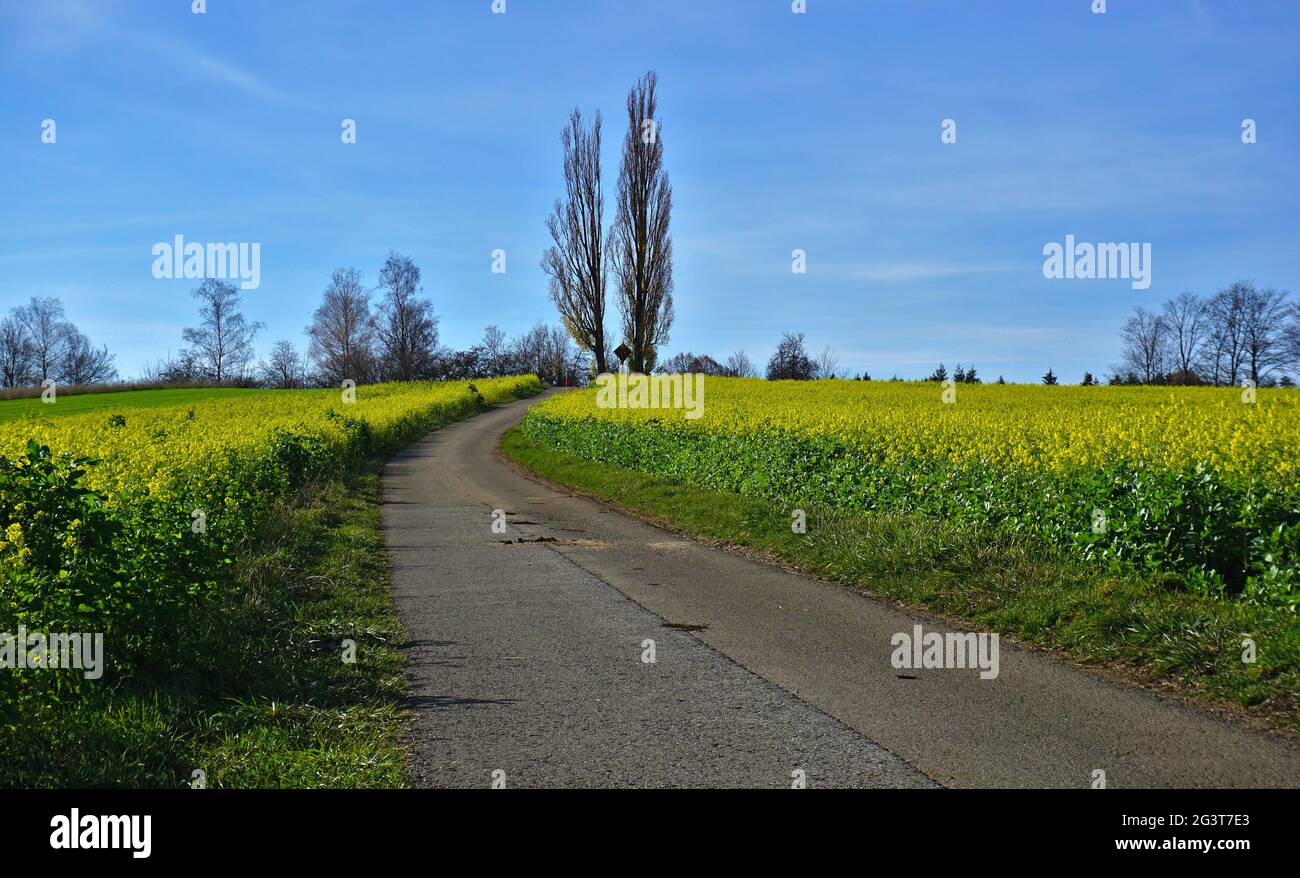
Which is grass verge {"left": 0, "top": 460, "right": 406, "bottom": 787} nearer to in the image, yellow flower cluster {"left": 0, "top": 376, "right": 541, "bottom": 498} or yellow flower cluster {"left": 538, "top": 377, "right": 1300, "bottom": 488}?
yellow flower cluster {"left": 0, "top": 376, "right": 541, "bottom": 498}

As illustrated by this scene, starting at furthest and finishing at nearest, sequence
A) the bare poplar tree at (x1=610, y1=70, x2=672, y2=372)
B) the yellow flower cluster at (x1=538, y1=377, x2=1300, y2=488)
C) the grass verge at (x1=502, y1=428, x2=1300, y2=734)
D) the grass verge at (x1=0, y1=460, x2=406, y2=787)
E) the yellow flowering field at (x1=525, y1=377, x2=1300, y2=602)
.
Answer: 1. the bare poplar tree at (x1=610, y1=70, x2=672, y2=372)
2. the yellow flower cluster at (x1=538, y1=377, x2=1300, y2=488)
3. the yellow flowering field at (x1=525, y1=377, x2=1300, y2=602)
4. the grass verge at (x1=502, y1=428, x2=1300, y2=734)
5. the grass verge at (x1=0, y1=460, x2=406, y2=787)

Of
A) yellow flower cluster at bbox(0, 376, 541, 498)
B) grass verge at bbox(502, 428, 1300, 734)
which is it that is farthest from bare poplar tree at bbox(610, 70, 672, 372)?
grass verge at bbox(502, 428, 1300, 734)

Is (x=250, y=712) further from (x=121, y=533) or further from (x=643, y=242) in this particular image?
(x=643, y=242)

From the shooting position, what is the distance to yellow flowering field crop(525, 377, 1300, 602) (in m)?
8.82

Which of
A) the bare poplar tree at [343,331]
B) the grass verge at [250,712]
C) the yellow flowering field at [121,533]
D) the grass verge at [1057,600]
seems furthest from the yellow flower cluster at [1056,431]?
the bare poplar tree at [343,331]

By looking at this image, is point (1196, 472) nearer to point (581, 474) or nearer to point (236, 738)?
point (236, 738)

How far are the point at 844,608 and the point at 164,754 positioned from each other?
21.5ft

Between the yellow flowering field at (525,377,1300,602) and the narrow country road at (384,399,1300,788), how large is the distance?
8.21 ft

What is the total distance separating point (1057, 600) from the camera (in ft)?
28.2

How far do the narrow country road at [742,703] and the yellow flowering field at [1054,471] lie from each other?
2.50 meters

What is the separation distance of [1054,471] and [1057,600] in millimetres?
3386

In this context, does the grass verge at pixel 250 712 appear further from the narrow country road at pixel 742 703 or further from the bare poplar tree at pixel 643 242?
the bare poplar tree at pixel 643 242

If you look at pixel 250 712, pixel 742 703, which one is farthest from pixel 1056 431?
pixel 250 712
